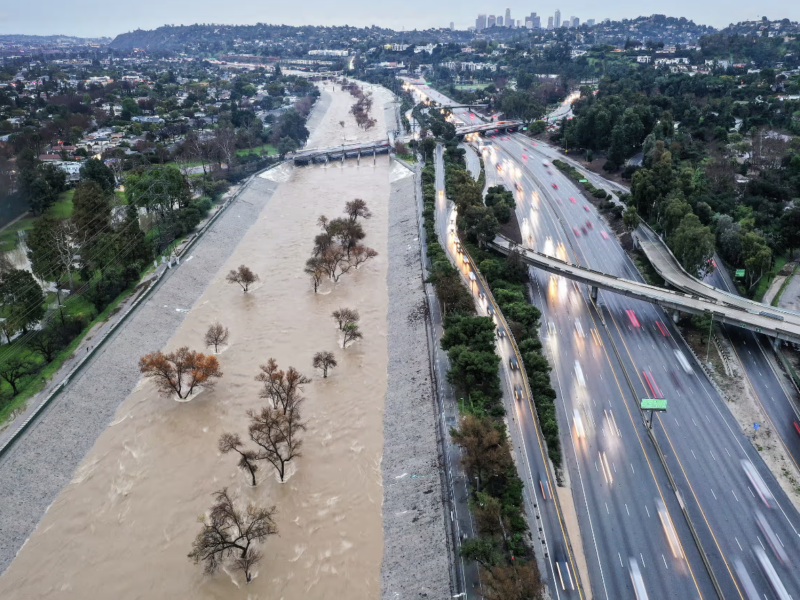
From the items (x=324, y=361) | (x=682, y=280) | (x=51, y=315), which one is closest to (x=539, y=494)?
(x=324, y=361)

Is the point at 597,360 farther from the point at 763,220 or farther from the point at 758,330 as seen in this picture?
the point at 763,220

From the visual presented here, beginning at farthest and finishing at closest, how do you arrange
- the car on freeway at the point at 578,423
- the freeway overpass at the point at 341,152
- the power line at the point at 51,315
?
1. the freeway overpass at the point at 341,152
2. the power line at the point at 51,315
3. the car on freeway at the point at 578,423

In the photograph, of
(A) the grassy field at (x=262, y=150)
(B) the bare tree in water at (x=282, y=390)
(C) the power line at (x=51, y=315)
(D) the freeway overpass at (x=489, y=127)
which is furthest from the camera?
(D) the freeway overpass at (x=489, y=127)

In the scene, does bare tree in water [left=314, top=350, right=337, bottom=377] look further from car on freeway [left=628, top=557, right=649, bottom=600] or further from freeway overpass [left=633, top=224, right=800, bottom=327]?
freeway overpass [left=633, top=224, right=800, bottom=327]

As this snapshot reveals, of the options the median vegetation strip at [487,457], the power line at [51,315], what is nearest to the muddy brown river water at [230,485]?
the median vegetation strip at [487,457]

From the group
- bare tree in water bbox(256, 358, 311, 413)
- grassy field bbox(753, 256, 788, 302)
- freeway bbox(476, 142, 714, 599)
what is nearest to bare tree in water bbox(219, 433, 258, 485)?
bare tree in water bbox(256, 358, 311, 413)

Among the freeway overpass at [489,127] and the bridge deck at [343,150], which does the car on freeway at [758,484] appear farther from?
the freeway overpass at [489,127]
